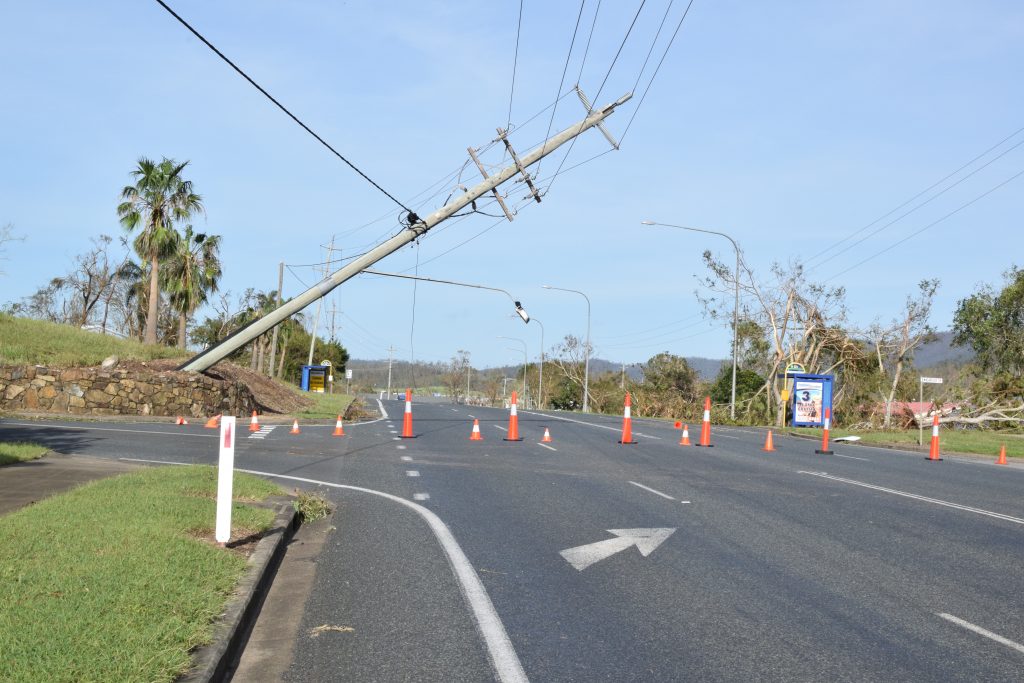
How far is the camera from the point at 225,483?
795 cm

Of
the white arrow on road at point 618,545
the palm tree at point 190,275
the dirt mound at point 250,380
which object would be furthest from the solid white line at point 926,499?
the palm tree at point 190,275

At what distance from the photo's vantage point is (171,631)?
5219mm

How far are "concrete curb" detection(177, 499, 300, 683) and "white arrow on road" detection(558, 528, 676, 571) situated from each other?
259cm

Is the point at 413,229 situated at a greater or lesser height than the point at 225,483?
greater

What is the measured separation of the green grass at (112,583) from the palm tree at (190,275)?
3974 centimetres

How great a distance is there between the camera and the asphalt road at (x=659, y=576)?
5.75 m

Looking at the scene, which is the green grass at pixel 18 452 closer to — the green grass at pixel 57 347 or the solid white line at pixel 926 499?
the solid white line at pixel 926 499

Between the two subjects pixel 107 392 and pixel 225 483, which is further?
pixel 107 392

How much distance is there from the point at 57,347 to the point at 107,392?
4.03 metres

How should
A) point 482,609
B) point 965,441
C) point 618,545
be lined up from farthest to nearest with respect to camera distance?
1. point 965,441
2. point 618,545
3. point 482,609

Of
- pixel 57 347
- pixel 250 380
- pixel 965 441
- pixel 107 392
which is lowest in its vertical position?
pixel 965 441

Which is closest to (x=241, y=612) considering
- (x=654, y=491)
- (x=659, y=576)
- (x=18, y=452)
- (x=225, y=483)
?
(x=225, y=483)

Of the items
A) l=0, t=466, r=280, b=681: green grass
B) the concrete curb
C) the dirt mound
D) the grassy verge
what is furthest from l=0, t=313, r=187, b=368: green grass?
the grassy verge

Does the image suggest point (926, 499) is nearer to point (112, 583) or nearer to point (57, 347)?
point (112, 583)
